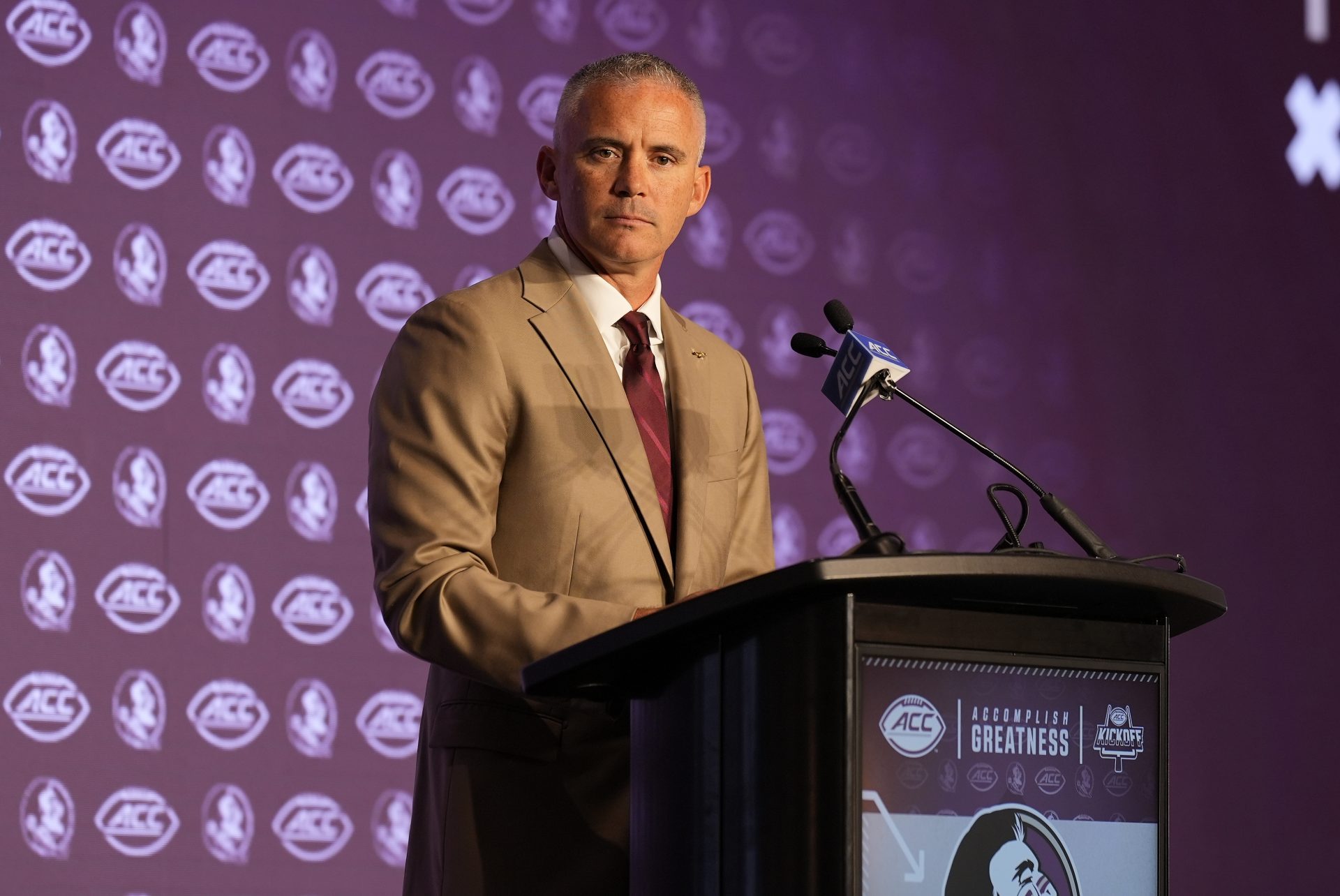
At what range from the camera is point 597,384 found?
1.95 meters

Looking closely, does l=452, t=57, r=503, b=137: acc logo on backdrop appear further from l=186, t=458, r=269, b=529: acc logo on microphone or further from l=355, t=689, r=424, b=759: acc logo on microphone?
l=355, t=689, r=424, b=759: acc logo on microphone

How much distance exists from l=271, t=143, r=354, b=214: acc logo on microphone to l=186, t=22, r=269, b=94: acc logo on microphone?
18 centimetres

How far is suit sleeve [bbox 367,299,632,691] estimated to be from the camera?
5.18 ft

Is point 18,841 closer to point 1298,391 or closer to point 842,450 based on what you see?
point 842,450

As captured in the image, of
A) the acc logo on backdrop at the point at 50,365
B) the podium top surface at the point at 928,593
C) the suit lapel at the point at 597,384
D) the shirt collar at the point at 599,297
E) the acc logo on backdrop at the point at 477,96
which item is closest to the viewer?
the podium top surface at the point at 928,593

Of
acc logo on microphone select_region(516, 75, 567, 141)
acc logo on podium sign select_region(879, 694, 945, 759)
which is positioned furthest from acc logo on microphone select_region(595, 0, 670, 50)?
acc logo on podium sign select_region(879, 694, 945, 759)

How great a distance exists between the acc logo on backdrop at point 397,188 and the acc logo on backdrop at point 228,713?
1101 mm

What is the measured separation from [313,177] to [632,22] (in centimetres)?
91

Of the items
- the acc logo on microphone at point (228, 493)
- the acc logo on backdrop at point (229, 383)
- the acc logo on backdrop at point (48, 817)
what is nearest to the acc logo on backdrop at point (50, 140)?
the acc logo on backdrop at point (229, 383)

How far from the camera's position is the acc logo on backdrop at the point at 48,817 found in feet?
10.2

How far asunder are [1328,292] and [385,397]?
3620 millimetres

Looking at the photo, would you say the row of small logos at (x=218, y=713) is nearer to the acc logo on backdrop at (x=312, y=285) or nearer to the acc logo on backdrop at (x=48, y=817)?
the acc logo on backdrop at (x=48, y=817)

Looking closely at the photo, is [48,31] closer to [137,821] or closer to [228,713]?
[228,713]

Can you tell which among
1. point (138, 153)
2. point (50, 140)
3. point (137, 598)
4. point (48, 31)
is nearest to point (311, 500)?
point (137, 598)
